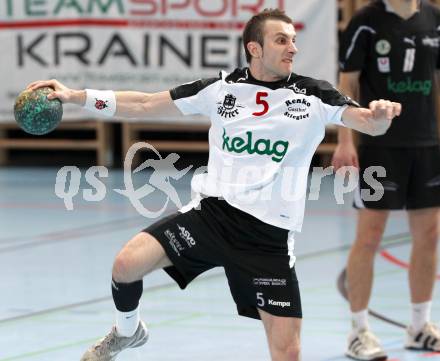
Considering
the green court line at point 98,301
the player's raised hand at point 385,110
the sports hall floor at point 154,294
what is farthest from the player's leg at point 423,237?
the player's raised hand at point 385,110

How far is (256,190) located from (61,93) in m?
0.94

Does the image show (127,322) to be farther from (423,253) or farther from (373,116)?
(423,253)

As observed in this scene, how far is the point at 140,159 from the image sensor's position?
13.0 meters

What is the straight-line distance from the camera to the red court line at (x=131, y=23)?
11.7m

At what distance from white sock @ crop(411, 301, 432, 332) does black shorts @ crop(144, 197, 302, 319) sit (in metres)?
1.37

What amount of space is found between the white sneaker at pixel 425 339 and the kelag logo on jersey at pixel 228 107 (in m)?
1.79

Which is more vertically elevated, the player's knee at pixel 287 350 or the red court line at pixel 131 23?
the player's knee at pixel 287 350

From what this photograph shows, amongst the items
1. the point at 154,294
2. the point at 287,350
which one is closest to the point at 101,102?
the point at 287,350

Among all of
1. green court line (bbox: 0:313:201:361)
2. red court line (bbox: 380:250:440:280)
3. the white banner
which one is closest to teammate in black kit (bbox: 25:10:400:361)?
green court line (bbox: 0:313:201:361)

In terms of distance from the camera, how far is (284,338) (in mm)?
4527

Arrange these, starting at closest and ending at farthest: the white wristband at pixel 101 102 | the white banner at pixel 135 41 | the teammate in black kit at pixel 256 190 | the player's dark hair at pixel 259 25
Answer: the teammate in black kit at pixel 256 190 < the player's dark hair at pixel 259 25 < the white wristband at pixel 101 102 < the white banner at pixel 135 41

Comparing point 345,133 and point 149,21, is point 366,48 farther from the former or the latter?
point 149,21

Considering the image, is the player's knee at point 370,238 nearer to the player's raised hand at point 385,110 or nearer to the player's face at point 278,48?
the player's face at point 278,48

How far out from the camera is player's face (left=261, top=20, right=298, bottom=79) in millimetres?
4684
